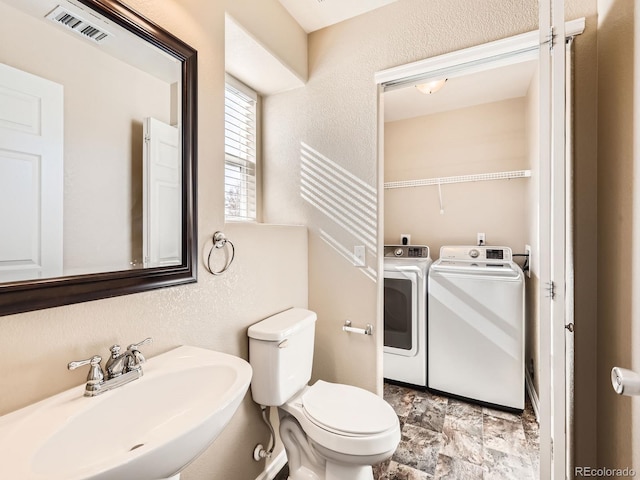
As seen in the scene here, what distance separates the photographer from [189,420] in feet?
2.38

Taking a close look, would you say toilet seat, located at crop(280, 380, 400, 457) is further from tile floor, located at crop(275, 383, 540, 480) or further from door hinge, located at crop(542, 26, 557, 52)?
door hinge, located at crop(542, 26, 557, 52)

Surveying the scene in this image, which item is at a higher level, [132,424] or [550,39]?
[550,39]

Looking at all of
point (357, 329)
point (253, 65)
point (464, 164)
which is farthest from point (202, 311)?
point (464, 164)

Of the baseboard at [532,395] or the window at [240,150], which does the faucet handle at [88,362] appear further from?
the baseboard at [532,395]

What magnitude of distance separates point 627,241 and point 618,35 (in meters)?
0.72

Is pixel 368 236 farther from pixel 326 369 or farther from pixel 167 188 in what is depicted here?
pixel 167 188

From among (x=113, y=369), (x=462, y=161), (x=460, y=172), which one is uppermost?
(x=462, y=161)

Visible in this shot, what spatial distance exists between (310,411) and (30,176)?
130 centimetres

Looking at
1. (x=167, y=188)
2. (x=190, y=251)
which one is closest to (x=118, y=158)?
(x=167, y=188)

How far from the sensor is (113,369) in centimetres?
86

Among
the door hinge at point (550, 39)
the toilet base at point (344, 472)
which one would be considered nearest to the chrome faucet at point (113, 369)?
the toilet base at point (344, 472)

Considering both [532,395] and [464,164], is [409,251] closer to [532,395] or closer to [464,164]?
[464,164]

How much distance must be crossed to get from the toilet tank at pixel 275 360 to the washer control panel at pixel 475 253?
1772 mm

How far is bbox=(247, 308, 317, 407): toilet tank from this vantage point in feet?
4.44
